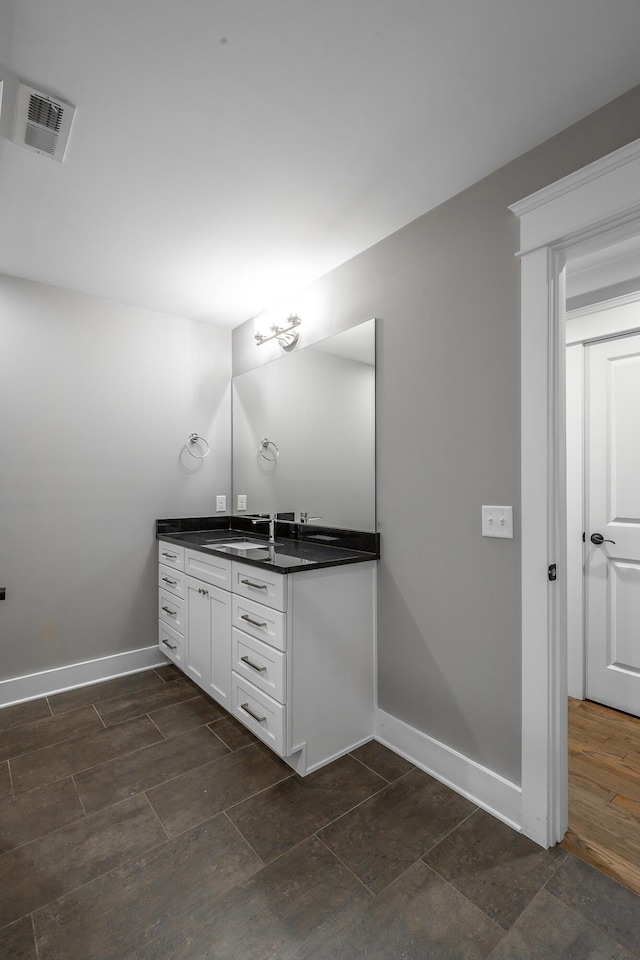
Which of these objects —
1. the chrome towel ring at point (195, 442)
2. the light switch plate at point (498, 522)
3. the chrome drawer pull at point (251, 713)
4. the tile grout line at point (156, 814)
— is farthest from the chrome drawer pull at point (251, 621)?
the chrome towel ring at point (195, 442)

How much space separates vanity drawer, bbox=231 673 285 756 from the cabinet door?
4.4 inches

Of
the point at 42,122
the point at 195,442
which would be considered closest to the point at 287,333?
the point at 195,442

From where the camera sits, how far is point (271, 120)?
158 centimetres

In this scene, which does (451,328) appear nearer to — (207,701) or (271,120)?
(271,120)

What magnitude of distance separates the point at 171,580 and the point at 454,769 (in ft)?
6.43

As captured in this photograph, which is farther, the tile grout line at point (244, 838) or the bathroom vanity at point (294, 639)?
the bathroom vanity at point (294, 639)

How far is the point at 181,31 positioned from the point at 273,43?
249 mm

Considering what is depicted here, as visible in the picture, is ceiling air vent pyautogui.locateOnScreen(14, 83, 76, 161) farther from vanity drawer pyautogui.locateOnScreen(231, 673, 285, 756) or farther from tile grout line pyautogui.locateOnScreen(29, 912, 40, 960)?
tile grout line pyautogui.locateOnScreen(29, 912, 40, 960)

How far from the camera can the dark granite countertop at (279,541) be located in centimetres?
213

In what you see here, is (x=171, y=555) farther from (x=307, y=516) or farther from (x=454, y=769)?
(x=454, y=769)

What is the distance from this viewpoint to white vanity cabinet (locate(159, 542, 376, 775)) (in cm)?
195

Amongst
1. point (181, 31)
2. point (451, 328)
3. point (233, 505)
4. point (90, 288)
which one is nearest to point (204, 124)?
point (181, 31)

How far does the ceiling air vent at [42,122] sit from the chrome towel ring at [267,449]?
1.81m

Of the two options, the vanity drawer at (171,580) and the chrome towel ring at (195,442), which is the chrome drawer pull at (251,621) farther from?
the chrome towel ring at (195,442)
